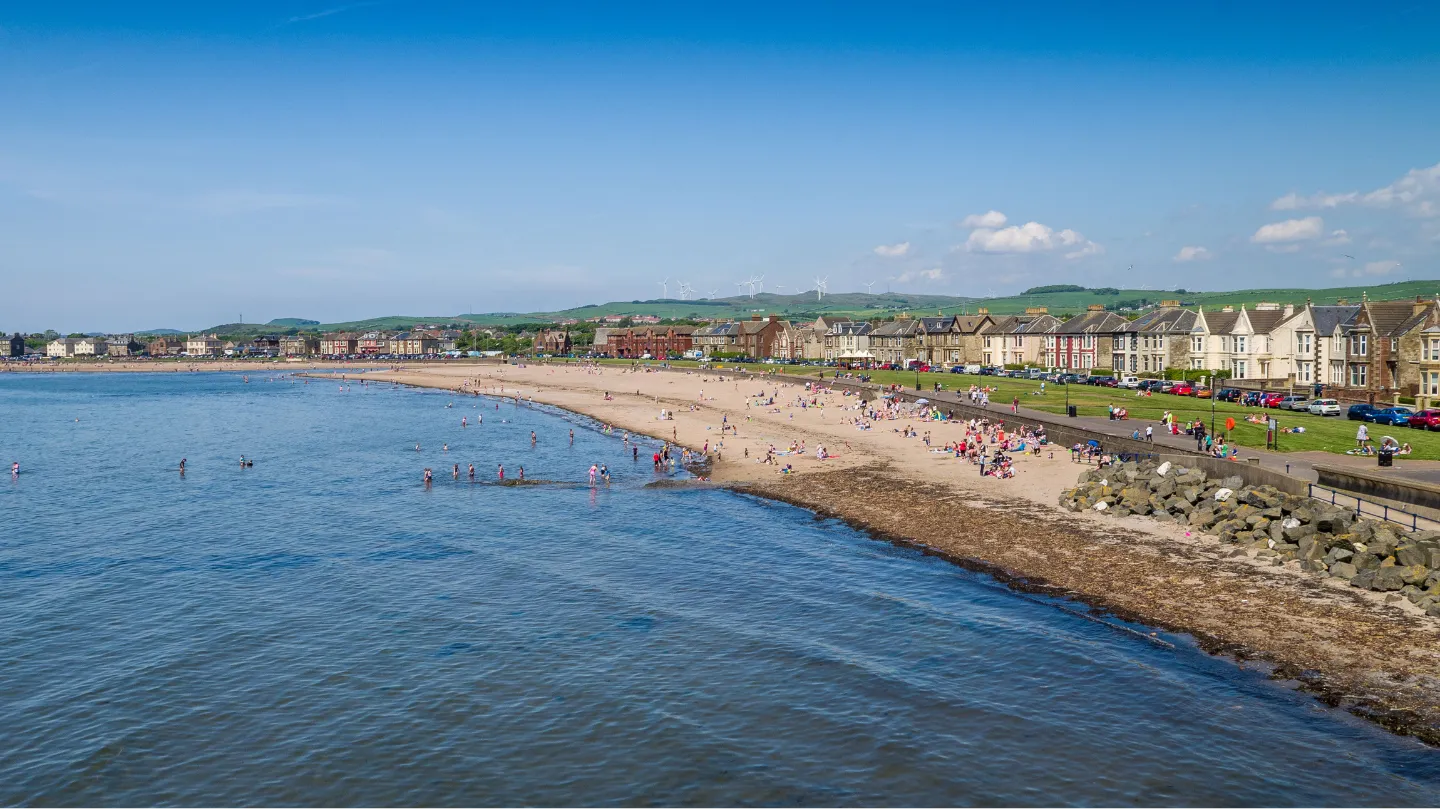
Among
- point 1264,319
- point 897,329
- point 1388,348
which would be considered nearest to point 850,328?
point 897,329

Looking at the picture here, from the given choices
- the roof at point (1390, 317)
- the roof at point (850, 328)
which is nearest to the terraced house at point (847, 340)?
the roof at point (850, 328)

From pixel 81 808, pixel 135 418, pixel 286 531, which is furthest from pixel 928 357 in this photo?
pixel 81 808

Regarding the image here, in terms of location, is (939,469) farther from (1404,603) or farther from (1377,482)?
(1404,603)

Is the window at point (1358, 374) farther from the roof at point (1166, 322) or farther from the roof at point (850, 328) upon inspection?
the roof at point (850, 328)

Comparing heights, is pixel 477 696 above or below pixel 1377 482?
below

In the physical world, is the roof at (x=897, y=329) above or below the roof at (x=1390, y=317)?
above

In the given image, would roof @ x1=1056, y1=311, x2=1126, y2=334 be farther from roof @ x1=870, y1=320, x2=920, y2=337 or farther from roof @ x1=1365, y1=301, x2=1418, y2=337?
roof @ x1=1365, y1=301, x2=1418, y2=337

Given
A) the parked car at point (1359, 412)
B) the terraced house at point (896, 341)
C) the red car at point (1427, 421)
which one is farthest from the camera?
the terraced house at point (896, 341)
